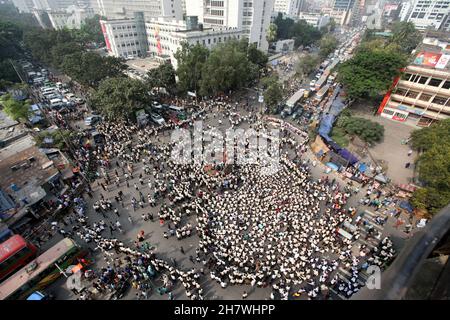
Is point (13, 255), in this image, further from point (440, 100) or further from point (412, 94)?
point (440, 100)

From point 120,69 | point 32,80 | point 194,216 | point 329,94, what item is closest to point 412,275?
point 194,216

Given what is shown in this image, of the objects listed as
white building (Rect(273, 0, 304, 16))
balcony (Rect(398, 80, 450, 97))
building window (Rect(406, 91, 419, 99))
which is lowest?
building window (Rect(406, 91, 419, 99))

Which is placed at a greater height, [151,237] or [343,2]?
[343,2]

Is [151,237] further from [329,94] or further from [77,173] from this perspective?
[329,94]

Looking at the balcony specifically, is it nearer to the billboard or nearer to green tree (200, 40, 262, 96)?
the billboard

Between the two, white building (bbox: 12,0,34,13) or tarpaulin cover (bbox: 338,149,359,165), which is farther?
white building (bbox: 12,0,34,13)

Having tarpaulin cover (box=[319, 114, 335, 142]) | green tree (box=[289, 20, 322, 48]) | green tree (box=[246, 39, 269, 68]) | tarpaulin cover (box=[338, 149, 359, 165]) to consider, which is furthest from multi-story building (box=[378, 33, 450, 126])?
green tree (box=[289, 20, 322, 48])

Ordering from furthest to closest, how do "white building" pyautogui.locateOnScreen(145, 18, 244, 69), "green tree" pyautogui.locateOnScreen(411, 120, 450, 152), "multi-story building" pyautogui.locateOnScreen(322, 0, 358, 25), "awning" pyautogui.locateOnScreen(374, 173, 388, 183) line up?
"multi-story building" pyautogui.locateOnScreen(322, 0, 358, 25)
"white building" pyautogui.locateOnScreen(145, 18, 244, 69)
"green tree" pyautogui.locateOnScreen(411, 120, 450, 152)
"awning" pyautogui.locateOnScreen(374, 173, 388, 183)

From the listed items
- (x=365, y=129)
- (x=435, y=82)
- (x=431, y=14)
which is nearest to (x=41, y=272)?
(x=365, y=129)
